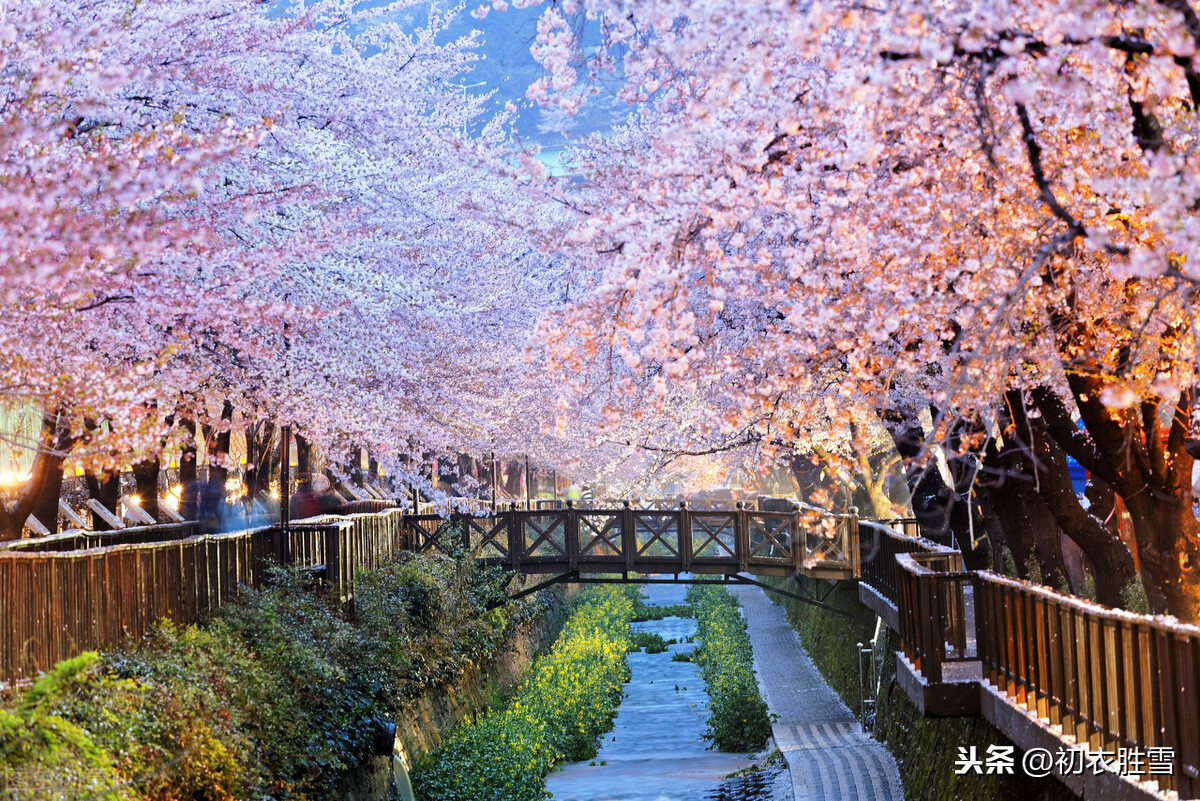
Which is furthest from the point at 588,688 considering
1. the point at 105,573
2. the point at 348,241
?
the point at 105,573

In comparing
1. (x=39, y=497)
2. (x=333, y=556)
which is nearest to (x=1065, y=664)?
(x=333, y=556)

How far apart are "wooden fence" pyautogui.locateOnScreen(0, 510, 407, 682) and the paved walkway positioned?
742 centimetres

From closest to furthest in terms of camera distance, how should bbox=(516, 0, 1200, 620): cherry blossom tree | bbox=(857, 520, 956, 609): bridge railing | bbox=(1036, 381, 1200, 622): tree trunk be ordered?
bbox=(516, 0, 1200, 620): cherry blossom tree < bbox=(1036, 381, 1200, 622): tree trunk < bbox=(857, 520, 956, 609): bridge railing

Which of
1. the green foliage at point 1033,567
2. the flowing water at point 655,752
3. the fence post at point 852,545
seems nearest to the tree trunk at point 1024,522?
the green foliage at point 1033,567

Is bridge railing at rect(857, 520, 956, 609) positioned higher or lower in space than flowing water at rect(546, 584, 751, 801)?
higher

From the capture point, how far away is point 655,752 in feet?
81.9

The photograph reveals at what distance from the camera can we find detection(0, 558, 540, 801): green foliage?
7.32 m

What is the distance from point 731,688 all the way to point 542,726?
506 centimetres

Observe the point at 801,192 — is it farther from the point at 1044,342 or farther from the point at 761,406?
the point at 761,406

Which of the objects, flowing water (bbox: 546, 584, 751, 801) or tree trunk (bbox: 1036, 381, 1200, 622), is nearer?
tree trunk (bbox: 1036, 381, 1200, 622)

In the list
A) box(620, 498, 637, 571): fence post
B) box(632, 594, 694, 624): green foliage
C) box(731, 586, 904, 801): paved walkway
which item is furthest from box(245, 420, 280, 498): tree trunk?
box(632, 594, 694, 624): green foliage

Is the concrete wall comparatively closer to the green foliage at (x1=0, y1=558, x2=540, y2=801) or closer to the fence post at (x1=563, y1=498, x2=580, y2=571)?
the green foliage at (x1=0, y1=558, x2=540, y2=801)

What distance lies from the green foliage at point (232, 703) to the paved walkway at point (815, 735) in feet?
19.6

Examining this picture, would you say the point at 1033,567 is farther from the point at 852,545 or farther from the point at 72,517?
the point at 72,517
